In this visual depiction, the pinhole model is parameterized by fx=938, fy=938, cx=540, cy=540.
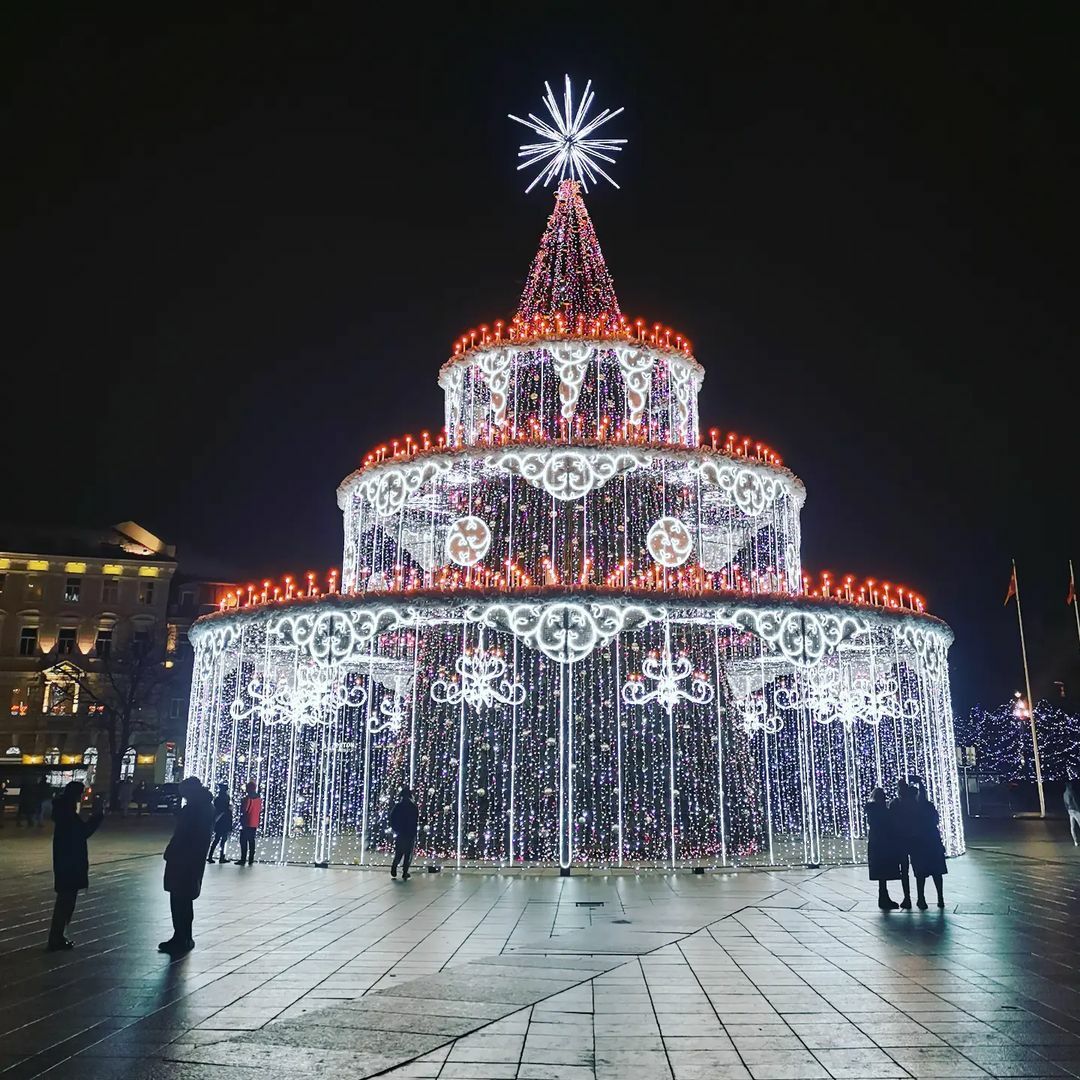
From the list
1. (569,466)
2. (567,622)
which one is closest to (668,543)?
(569,466)

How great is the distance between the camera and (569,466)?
20984 mm

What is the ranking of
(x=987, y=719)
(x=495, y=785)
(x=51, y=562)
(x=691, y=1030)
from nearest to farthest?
(x=691, y=1030), (x=495, y=785), (x=987, y=719), (x=51, y=562)

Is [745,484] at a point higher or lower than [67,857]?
higher

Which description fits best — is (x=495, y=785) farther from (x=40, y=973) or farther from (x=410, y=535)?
(x=40, y=973)

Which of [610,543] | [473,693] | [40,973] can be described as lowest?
[40,973]

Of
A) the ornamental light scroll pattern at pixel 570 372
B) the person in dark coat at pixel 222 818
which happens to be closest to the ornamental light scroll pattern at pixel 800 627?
the ornamental light scroll pattern at pixel 570 372

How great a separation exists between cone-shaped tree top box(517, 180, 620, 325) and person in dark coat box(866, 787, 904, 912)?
53.5 feet

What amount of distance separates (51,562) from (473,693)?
54814 mm

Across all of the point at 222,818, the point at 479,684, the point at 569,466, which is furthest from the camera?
the point at 569,466

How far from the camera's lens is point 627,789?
735 inches

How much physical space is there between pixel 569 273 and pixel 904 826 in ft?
58.9

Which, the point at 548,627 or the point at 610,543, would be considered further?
the point at 610,543

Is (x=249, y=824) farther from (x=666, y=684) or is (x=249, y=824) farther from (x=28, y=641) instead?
(x=28, y=641)

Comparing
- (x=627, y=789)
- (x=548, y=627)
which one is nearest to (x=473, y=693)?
(x=548, y=627)
